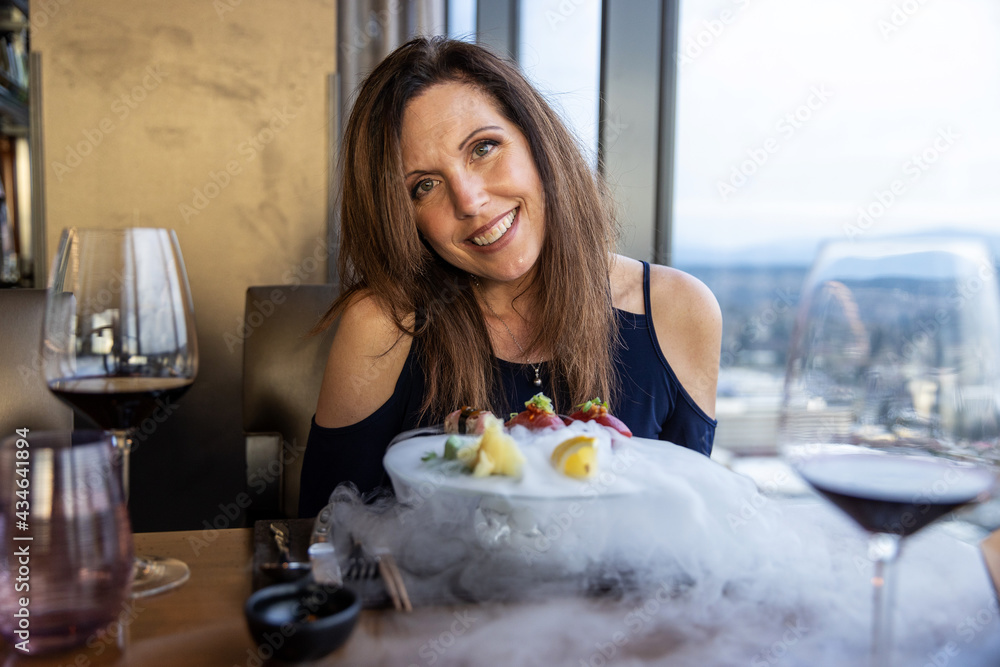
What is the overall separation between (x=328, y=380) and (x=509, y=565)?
2.94ft

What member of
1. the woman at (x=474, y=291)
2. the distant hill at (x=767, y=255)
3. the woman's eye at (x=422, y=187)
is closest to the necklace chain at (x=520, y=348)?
the woman at (x=474, y=291)

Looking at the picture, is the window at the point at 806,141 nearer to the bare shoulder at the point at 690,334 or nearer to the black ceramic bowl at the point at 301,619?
the bare shoulder at the point at 690,334

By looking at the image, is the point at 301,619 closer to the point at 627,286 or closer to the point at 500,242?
the point at 500,242

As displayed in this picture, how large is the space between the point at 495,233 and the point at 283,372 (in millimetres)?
622

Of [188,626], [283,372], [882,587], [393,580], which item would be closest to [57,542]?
[188,626]

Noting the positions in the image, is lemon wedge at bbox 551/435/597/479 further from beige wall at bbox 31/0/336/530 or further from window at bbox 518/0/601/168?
beige wall at bbox 31/0/336/530

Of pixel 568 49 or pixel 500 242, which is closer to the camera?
pixel 500 242

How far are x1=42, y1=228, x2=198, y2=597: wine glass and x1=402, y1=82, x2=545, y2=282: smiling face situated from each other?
0.75 metres

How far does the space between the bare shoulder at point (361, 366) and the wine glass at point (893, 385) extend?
1.03 m

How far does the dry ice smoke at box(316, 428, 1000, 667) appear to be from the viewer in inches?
18.9

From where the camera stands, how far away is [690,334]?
1508 mm

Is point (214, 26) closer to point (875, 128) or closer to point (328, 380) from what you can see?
point (328, 380)

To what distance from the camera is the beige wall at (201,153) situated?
8.18 feet

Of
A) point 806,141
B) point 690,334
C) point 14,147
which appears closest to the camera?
point 690,334
